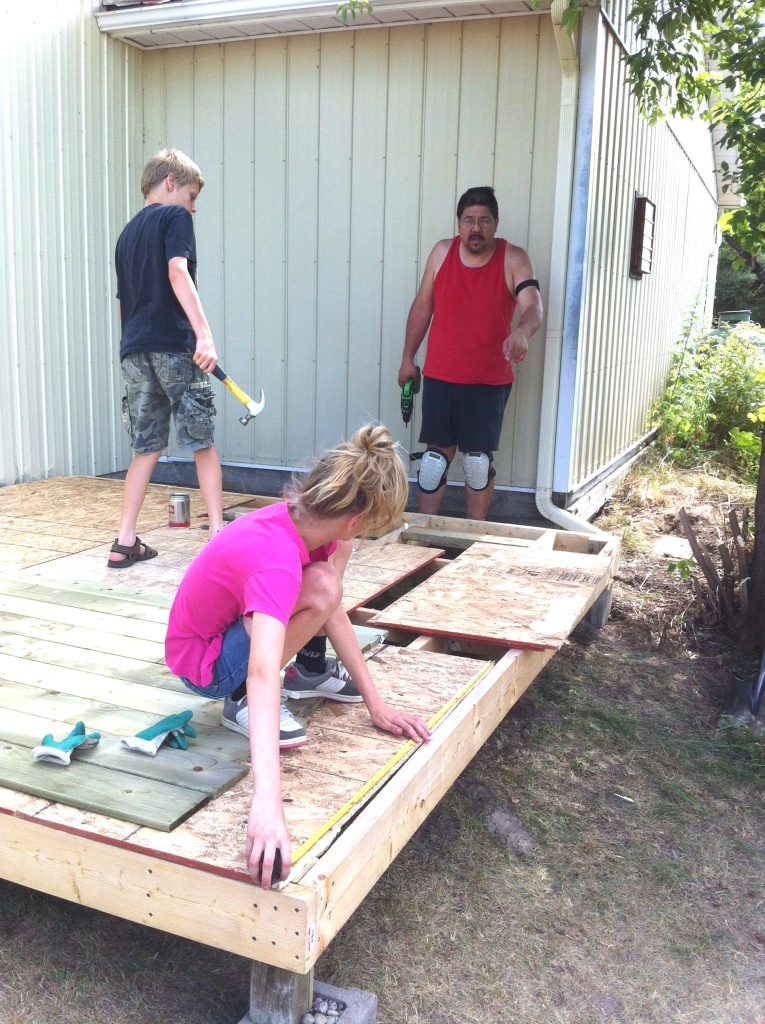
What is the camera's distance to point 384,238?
17.3 ft

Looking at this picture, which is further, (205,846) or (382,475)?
(382,475)

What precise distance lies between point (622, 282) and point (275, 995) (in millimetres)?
5374

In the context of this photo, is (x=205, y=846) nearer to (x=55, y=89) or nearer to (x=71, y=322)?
(x=71, y=322)

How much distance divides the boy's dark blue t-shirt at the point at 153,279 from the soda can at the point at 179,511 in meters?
0.81

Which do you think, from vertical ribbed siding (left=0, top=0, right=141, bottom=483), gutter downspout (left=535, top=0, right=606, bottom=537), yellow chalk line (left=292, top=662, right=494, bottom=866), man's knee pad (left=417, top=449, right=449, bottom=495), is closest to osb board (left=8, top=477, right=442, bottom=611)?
vertical ribbed siding (left=0, top=0, right=141, bottom=483)

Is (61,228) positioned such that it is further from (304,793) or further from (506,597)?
(304,793)

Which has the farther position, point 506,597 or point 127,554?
point 127,554

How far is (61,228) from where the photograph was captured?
521 cm

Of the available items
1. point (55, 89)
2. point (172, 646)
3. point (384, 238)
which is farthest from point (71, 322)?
point (172, 646)

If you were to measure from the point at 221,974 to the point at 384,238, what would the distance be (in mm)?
4202

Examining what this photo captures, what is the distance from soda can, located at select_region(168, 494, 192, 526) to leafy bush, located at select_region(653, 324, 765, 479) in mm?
5035

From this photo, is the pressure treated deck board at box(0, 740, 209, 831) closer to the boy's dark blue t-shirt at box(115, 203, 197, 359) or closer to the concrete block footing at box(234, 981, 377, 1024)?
the concrete block footing at box(234, 981, 377, 1024)

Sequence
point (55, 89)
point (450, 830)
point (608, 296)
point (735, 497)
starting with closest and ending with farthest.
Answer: point (450, 830) < point (55, 89) < point (608, 296) < point (735, 497)

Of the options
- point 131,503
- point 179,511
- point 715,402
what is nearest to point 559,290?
point 179,511
